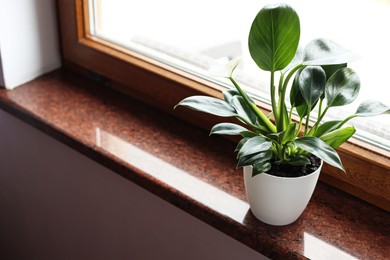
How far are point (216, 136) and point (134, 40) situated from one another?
0.30 m

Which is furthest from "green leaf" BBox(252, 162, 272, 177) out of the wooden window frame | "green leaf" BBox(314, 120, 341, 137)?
the wooden window frame

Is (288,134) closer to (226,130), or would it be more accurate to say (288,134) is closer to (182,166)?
(226,130)

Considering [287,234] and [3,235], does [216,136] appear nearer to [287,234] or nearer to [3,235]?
[287,234]

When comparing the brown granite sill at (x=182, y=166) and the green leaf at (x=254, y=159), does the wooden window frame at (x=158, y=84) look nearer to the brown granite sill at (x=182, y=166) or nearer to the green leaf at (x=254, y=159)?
the brown granite sill at (x=182, y=166)

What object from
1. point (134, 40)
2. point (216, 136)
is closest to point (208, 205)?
point (216, 136)

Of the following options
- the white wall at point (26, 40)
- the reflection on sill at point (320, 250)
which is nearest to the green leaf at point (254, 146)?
the reflection on sill at point (320, 250)

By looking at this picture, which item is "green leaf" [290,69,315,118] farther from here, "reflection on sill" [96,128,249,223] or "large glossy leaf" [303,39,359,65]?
"reflection on sill" [96,128,249,223]

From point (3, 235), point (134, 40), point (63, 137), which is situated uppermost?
point (134, 40)

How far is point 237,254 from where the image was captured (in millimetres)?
989

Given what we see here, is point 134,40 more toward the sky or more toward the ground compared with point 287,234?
more toward the sky

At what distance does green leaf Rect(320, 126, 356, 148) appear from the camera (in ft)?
2.68

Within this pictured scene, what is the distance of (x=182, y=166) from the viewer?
1.04 metres

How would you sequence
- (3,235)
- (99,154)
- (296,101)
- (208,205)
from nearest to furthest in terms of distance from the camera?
(296,101) < (208,205) < (99,154) < (3,235)

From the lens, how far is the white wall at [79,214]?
106cm
